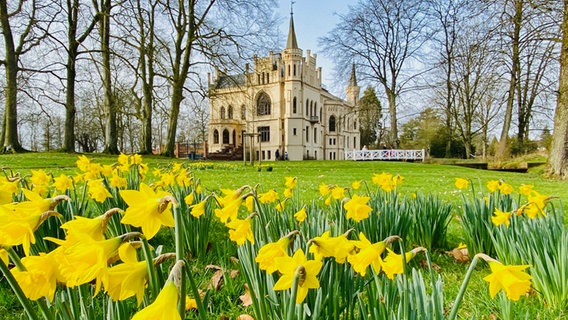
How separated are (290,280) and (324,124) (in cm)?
4889

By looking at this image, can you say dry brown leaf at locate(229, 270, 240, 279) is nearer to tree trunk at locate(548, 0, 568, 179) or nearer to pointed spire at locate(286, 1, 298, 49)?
tree trunk at locate(548, 0, 568, 179)

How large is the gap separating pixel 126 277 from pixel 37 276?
0.63 ft

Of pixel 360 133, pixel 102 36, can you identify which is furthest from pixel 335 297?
pixel 360 133

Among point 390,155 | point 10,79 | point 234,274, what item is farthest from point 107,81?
point 390,155

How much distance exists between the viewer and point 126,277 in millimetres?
699

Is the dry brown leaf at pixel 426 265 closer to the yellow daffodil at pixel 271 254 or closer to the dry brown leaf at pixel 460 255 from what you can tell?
the dry brown leaf at pixel 460 255

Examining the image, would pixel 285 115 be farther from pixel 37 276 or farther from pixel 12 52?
pixel 37 276

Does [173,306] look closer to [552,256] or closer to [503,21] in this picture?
[552,256]

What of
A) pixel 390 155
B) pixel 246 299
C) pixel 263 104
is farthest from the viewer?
pixel 263 104

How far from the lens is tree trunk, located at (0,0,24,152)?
14289 millimetres

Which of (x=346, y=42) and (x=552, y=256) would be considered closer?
(x=552, y=256)

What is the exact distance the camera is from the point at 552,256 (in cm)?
197

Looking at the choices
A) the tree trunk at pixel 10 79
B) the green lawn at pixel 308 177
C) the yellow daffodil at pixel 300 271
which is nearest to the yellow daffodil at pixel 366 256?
the yellow daffodil at pixel 300 271

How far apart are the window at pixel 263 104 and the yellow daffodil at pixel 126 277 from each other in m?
43.3
